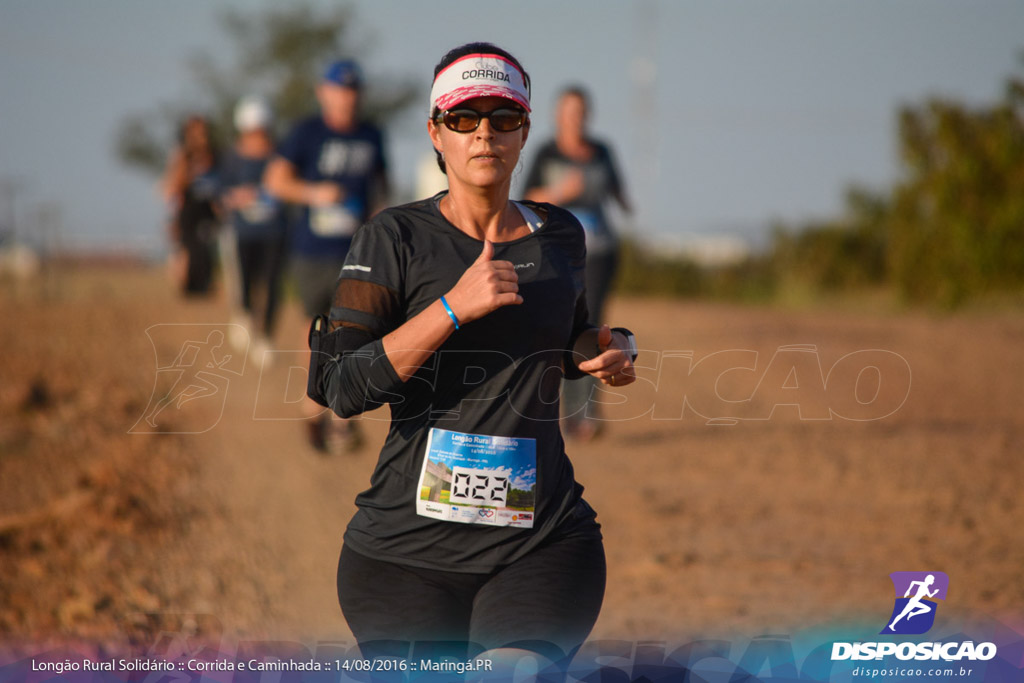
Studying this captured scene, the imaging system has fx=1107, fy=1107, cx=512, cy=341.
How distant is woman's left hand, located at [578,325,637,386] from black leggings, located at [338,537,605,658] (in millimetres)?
469

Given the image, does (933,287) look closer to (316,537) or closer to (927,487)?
(927,487)

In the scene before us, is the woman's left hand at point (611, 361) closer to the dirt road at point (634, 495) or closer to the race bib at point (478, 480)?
the race bib at point (478, 480)

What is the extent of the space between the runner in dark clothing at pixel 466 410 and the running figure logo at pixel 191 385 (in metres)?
5.70

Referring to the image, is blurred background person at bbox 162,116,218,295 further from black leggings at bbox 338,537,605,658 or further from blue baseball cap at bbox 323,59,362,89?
black leggings at bbox 338,537,605,658

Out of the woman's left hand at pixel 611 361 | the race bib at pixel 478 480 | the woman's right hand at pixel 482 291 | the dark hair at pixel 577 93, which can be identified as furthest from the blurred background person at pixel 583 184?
the woman's right hand at pixel 482 291

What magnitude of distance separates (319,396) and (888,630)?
2.80 m

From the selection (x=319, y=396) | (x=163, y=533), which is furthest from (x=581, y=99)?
(x=319, y=396)

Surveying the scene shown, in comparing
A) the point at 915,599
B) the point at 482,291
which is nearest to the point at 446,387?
the point at 482,291

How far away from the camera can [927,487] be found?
24.6 ft

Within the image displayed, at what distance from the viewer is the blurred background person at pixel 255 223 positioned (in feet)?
36.8

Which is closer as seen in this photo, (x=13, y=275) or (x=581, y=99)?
(x=581, y=99)

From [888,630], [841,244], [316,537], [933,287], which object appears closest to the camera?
[888,630]

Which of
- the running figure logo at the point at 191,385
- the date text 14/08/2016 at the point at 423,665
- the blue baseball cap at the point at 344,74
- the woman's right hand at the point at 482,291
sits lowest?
the running figure logo at the point at 191,385

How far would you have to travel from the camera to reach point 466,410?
289cm
